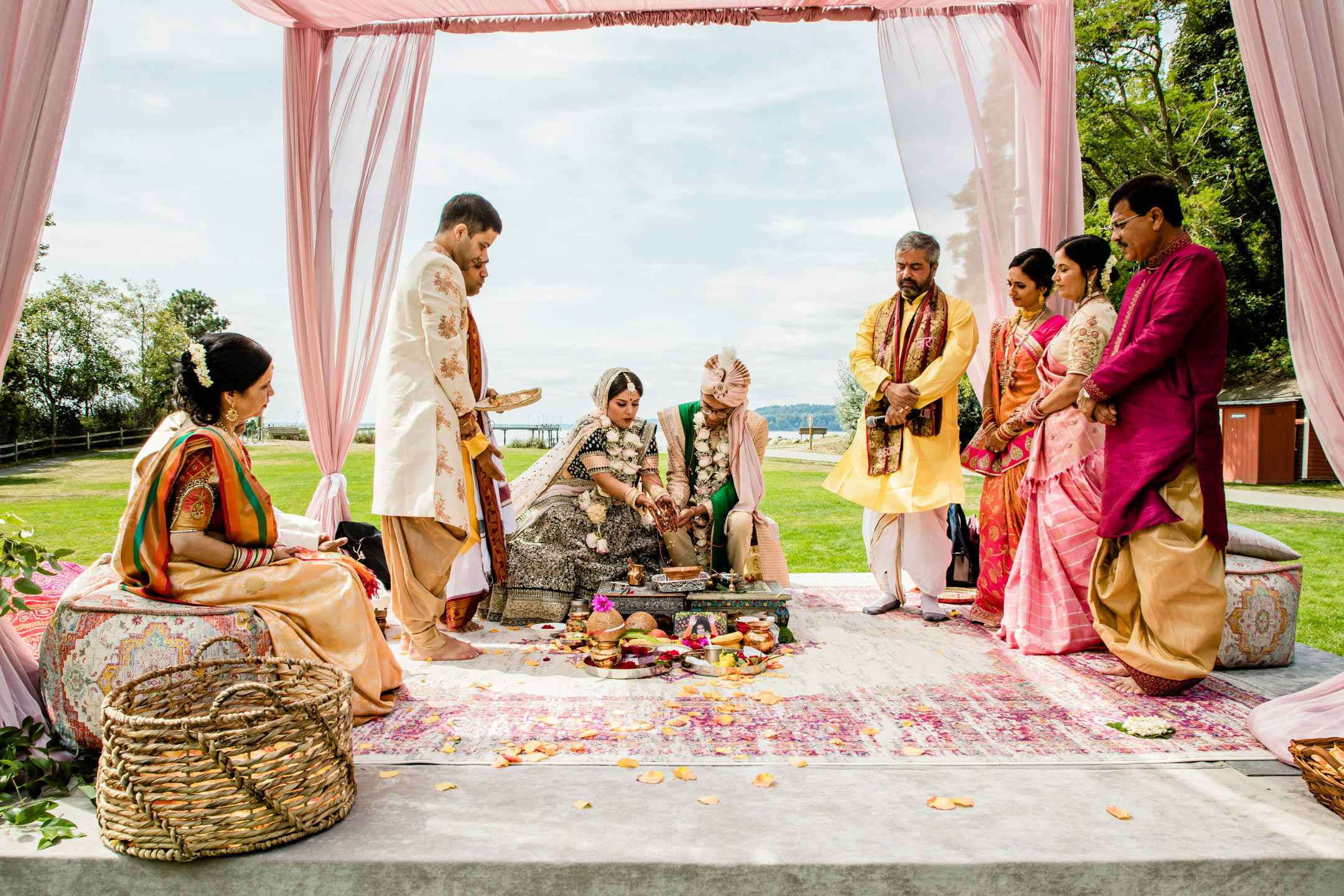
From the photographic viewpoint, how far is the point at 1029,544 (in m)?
3.93

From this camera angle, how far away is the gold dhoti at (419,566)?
3.59 meters

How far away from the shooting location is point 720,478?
4848 millimetres

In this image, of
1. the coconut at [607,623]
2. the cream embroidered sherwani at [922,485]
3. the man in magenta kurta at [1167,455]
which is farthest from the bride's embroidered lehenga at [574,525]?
the man in magenta kurta at [1167,455]

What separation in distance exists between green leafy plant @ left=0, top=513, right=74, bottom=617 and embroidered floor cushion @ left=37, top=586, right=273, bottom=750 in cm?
12

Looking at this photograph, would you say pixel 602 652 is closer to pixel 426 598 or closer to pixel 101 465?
pixel 426 598

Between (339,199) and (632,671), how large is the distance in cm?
367

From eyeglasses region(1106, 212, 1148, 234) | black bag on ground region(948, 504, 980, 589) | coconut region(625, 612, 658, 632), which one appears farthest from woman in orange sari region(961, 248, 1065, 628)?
coconut region(625, 612, 658, 632)

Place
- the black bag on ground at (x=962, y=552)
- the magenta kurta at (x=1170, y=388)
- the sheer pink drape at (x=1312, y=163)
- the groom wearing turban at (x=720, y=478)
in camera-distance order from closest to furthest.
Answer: the sheer pink drape at (x=1312, y=163)
the magenta kurta at (x=1170, y=388)
the groom wearing turban at (x=720, y=478)
the black bag on ground at (x=962, y=552)

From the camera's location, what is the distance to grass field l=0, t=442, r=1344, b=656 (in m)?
6.08

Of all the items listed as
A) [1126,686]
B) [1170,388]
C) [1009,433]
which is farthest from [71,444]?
[1170,388]

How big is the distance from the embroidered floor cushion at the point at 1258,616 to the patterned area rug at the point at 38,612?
4.71 m

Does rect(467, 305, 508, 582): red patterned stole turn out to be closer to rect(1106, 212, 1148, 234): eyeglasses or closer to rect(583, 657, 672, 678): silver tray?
rect(583, 657, 672, 678): silver tray

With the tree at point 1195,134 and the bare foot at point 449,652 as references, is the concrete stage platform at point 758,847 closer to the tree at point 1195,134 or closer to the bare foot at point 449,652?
the bare foot at point 449,652

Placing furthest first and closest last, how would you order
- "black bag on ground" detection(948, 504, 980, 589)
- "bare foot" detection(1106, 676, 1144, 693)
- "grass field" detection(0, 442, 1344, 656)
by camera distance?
"grass field" detection(0, 442, 1344, 656)
"black bag on ground" detection(948, 504, 980, 589)
"bare foot" detection(1106, 676, 1144, 693)
